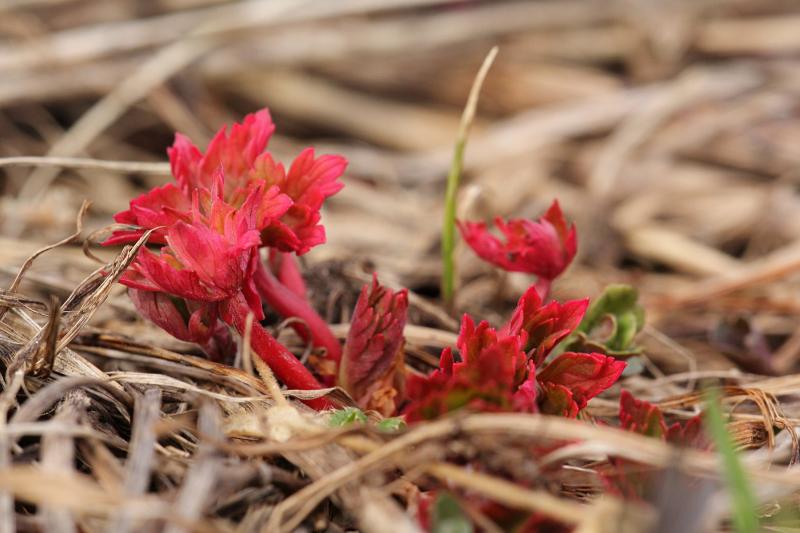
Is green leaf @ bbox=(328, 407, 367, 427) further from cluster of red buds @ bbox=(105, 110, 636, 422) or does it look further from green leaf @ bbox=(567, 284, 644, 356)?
green leaf @ bbox=(567, 284, 644, 356)

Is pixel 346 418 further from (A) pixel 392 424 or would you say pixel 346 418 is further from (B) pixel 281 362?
(B) pixel 281 362

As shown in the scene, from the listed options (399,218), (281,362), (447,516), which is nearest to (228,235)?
(281,362)

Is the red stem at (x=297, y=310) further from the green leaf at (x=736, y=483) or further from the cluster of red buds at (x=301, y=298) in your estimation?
the green leaf at (x=736, y=483)

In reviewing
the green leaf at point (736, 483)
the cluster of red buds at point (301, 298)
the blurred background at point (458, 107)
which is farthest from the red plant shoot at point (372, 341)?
the blurred background at point (458, 107)

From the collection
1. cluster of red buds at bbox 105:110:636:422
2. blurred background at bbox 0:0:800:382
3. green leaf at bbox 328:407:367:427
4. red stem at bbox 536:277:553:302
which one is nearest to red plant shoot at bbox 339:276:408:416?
cluster of red buds at bbox 105:110:636:422

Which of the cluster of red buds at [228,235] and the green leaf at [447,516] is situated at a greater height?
the cluster of red buds at [228,235]

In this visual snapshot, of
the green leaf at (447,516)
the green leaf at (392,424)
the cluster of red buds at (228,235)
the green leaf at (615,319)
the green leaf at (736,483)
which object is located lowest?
the green leaf at (615,319)

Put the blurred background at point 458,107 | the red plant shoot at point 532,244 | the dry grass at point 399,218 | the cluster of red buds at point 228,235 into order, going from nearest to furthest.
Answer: the dry grass at point 399,218 → the cluster of red buds at point 228,235 → the red plant shoot at point 532,244 → the blurred background at point 458,107
